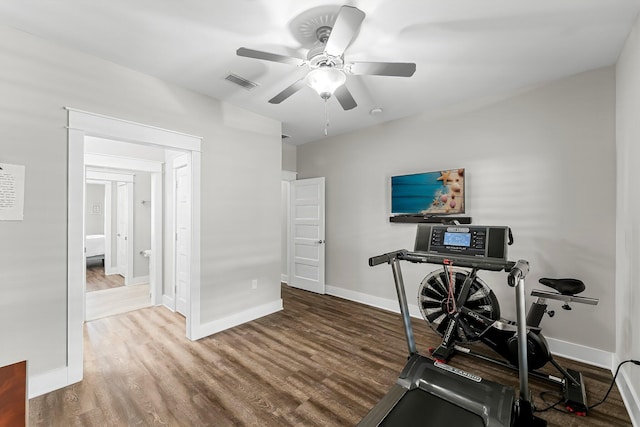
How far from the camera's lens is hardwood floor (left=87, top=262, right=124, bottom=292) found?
17.2ft

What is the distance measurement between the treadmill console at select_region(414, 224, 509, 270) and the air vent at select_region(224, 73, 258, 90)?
2233 mm

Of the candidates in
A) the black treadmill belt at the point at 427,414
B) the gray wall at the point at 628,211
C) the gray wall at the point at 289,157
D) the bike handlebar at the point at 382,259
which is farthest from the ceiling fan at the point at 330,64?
the gray wall at the point at 289,157

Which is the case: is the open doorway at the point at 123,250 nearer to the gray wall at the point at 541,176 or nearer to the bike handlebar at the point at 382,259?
the bike handlebar at the point at 382,259

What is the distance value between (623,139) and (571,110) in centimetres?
59

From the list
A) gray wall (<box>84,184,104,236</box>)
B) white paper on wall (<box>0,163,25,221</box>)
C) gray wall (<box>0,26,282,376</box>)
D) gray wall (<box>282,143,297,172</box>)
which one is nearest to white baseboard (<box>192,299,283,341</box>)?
gray wall (<box>0,26,282,376</box>)

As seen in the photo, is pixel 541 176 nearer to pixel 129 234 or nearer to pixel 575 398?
pixel 575 398

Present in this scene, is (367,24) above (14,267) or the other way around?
above

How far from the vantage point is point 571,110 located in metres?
2.74

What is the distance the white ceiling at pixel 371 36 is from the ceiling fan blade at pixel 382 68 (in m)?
0.34

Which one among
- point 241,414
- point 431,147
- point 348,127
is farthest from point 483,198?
point 241,414

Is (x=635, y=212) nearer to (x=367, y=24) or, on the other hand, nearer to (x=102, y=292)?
(x=367, y=24)

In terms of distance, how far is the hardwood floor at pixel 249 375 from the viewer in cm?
196

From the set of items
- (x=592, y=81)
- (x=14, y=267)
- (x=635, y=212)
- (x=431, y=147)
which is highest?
(x=592, y=81)

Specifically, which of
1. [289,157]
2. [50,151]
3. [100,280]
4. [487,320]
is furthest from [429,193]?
[100,280]
